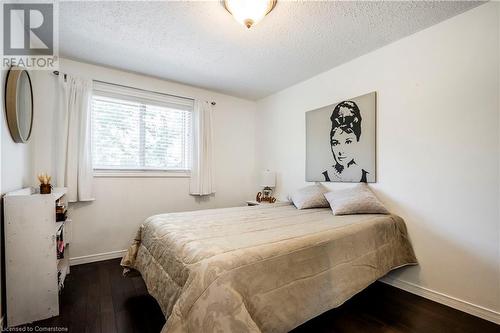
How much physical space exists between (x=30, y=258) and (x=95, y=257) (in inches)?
49.4

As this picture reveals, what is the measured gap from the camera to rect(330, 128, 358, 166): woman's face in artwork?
2693mm

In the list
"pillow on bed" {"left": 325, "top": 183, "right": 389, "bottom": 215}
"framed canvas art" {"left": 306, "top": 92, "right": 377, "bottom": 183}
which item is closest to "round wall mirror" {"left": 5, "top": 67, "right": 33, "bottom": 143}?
"pillow on bed" {"left": 325, "top": 183, "right": 389, "bottom": 215}

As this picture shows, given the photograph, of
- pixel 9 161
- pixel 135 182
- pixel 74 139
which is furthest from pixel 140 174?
pixel 9 161

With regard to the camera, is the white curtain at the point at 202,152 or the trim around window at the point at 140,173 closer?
the trim around window at the point at 140,173

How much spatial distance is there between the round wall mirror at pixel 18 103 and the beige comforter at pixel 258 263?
132 cm

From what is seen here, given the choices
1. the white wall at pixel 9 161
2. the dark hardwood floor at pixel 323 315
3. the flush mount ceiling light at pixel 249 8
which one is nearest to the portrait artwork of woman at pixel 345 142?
the dark hardwood floor at pixel 323 315

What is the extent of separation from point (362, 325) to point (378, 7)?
247 centimetres

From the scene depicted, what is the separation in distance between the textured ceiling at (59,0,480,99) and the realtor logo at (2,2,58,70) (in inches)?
3.7

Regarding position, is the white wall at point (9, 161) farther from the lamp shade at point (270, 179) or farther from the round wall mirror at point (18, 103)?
the lamp shade at point (270, 179)

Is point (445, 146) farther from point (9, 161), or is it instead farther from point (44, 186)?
point (9, 161)

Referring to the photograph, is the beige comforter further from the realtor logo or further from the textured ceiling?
the realtor logo

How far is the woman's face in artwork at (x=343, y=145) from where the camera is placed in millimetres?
2693

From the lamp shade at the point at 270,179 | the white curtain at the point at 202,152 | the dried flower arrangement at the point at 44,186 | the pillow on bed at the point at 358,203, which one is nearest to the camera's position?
the dried flower arrangement at the point at 44,186

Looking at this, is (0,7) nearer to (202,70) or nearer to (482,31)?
(202,70)
